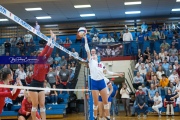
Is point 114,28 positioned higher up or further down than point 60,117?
higher up

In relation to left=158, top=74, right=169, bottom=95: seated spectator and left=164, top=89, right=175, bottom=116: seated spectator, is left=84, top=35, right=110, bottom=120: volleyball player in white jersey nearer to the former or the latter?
left=164, top=89, right=175, bottom=116: seated spectator

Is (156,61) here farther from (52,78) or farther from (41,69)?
(41,69)

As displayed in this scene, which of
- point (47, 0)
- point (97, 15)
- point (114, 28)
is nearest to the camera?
point (47, 0)

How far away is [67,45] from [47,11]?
428cm

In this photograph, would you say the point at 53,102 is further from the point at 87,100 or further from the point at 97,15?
the point at 97,15

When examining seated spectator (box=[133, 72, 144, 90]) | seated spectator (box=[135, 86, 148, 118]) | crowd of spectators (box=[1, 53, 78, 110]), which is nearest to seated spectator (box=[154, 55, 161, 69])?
seated spectator (box=[133, 72, 144, 90])

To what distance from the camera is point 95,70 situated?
8.02m

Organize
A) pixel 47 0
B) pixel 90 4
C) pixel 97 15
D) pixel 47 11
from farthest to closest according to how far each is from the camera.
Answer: pixel 97 15 → pixel 47 11 → pixel 90 4 → pixel 47 0

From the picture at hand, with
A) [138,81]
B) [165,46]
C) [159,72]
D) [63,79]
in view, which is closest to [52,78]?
[63,79]

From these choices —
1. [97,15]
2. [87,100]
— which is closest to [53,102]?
[87,100]

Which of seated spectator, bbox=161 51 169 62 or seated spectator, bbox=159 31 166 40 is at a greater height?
seated spectator, bbox=159 31 166 40

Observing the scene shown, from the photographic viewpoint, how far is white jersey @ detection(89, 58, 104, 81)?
8009mm

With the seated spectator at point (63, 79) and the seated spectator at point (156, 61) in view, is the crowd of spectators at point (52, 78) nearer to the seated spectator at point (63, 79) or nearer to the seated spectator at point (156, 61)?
the seated spectator at point (63, 79)

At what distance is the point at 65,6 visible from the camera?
2222 centimetres
